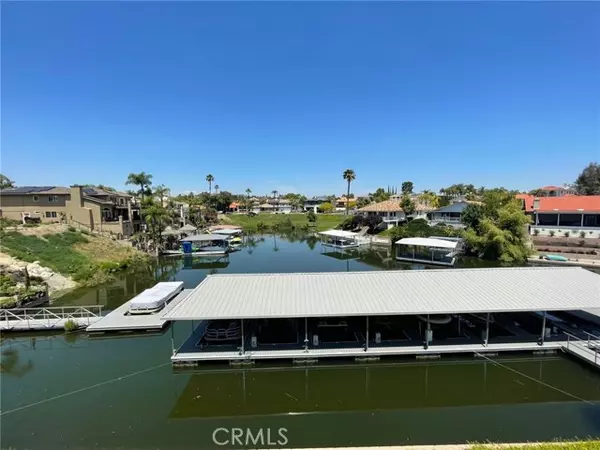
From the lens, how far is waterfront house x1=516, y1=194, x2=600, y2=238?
38.0 meters

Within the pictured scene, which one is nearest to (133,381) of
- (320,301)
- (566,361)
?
(320,301)

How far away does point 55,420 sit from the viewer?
10.3 meters

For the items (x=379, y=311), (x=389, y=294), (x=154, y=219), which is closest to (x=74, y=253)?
(x=154, y=219)

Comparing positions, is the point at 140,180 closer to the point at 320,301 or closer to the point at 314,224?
the point at 314,224

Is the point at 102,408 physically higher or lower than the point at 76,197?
lower

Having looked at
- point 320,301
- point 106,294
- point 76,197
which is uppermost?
point 76,197

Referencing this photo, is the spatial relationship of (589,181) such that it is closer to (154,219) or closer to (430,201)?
(430,201)

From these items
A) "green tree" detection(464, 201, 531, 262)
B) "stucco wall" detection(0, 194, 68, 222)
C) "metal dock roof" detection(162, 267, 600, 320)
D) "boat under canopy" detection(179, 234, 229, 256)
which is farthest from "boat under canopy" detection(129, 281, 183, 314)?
"green tree" detection(464, 201, 531, 262)

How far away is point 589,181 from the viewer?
67375 mm

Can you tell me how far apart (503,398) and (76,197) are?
155ft

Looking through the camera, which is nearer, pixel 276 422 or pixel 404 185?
pixel 276 422

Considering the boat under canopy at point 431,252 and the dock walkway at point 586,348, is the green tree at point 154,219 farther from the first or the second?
the dock walkway at point 586,348

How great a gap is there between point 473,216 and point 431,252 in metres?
9.20

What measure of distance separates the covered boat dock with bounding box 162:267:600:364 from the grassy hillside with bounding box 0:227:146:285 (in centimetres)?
1922
